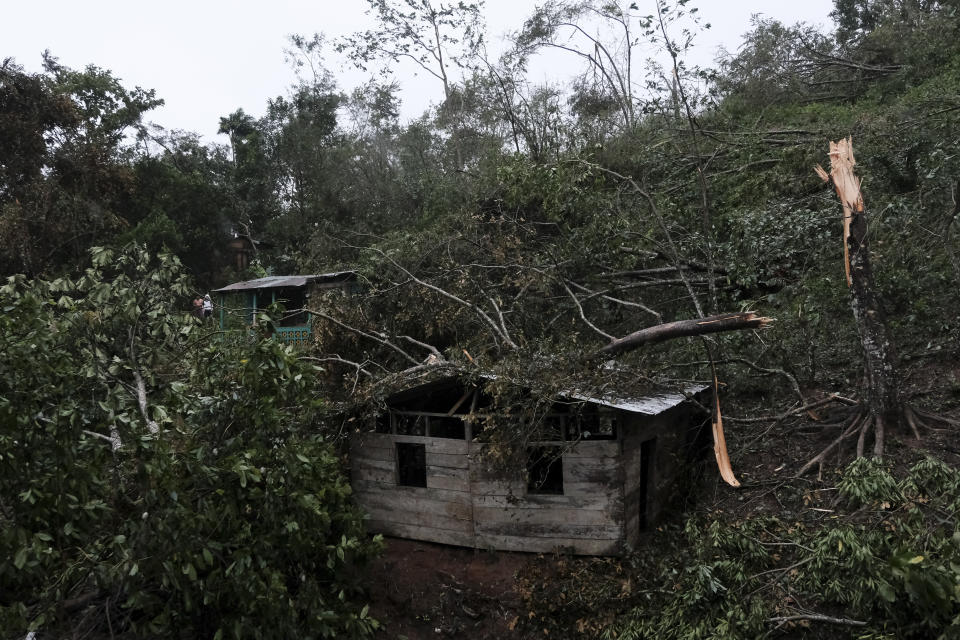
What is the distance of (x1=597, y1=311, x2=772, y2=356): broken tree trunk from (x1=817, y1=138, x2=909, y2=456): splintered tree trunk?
0.93 m

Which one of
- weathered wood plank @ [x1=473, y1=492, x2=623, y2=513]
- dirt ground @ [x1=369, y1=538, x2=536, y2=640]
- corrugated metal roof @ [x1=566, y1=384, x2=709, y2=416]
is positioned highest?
corrugated metal roof @ [x1=566, y1=384, x2=709, y2=416]

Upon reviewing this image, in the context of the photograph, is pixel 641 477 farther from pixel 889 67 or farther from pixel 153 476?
pixel 889 67

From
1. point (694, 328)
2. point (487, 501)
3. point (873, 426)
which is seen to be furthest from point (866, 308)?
point (487, 501)

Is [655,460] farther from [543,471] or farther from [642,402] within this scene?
[543,471]

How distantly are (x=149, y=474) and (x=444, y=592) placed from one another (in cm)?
377

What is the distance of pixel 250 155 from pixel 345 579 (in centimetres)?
2040

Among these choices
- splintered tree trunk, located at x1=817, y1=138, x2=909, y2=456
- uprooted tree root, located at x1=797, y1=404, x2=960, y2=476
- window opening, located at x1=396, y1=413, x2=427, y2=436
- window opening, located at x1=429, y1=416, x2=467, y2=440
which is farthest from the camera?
window opening, located at x1=429, y1=416, x2=467, y2=440

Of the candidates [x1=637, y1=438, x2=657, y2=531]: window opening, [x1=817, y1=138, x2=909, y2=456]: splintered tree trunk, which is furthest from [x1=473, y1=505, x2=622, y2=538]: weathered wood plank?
[x1=817, y1=138, x2=909, y2=456]: splintered tree trunk

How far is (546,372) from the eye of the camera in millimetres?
6691

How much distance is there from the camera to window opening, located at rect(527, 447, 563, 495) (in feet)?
22.7

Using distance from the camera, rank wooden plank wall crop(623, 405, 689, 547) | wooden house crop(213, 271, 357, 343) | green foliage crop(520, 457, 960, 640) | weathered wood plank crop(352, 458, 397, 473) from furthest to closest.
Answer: wooden house crop(213, 271, 357, 343)
weathered wood plank crop(352, 458, 397, 473)
wooden plank wall crop(623, 405, 689, 547)
green foliage crop(520, 457, 960, 640)

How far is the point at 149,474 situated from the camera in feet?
13.4

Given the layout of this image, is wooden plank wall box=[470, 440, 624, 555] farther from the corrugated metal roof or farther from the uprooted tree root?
the uprooted tree root

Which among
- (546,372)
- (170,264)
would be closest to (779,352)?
(546,372)
